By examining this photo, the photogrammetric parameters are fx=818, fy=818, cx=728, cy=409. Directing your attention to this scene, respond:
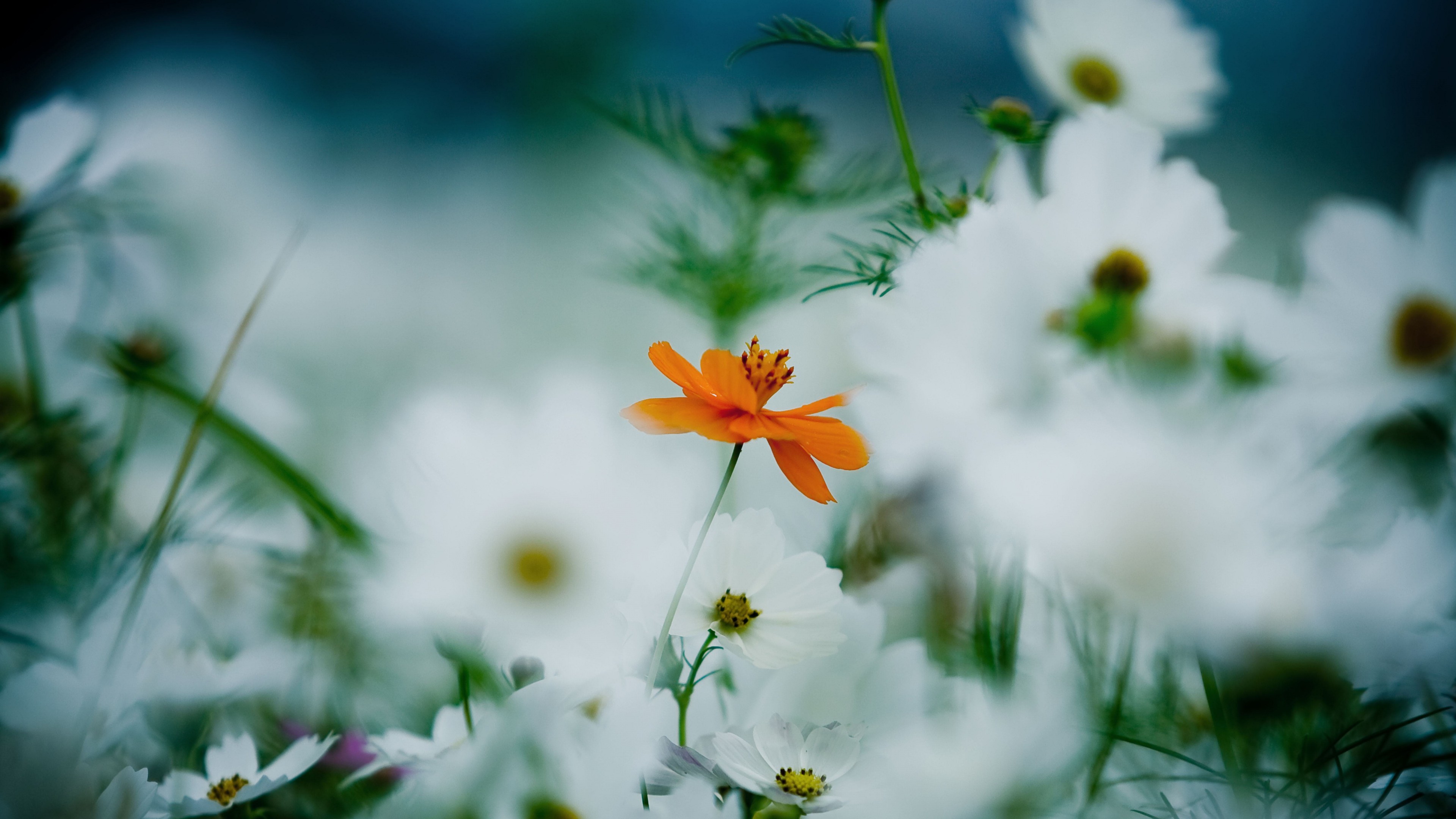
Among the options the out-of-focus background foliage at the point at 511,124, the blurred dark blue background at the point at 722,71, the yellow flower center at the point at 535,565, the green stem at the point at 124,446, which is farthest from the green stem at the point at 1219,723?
the blurred dark blue background at the point at 722,71

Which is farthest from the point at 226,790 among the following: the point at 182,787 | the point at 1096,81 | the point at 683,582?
the point at 1096,81

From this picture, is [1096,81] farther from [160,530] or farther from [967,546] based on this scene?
[160,530]

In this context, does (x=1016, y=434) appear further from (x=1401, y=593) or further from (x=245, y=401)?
(x=245, y=401)

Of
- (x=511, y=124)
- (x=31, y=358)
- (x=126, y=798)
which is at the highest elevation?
(x=511, y=124)

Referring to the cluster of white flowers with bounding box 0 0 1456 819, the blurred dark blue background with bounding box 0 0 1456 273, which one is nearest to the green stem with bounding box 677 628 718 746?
the cluster of white flowers with bounding box 0 0 1456 819

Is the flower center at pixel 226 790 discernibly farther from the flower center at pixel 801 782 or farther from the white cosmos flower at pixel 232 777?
the flower center at pixel 801 782

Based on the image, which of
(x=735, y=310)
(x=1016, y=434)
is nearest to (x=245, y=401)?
(x=735, y=310)

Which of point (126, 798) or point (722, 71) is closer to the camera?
point (126, 798)
